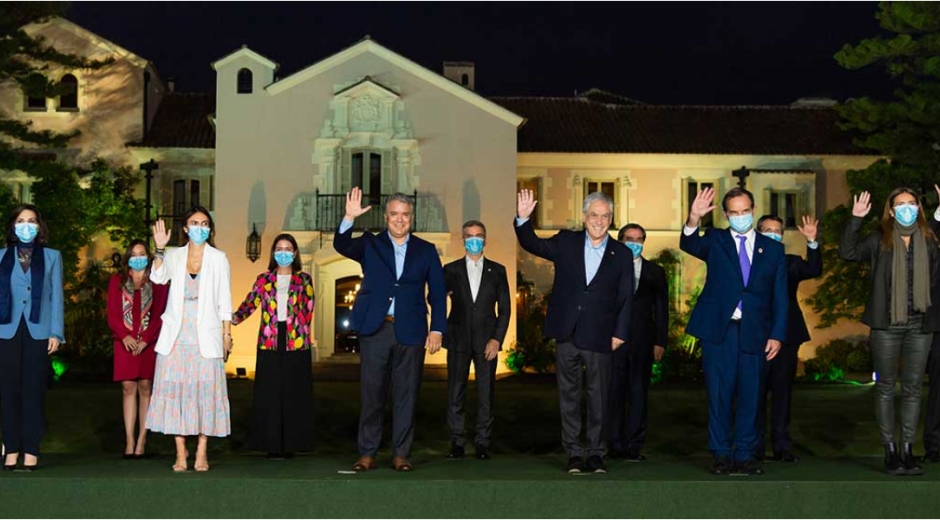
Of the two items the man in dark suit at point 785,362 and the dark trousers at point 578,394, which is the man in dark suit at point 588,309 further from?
the man in dark suit at point 785,362

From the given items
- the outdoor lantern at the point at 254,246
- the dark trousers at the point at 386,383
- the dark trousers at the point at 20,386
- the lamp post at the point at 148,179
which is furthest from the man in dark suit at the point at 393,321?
the lamp post at the point at 148,179

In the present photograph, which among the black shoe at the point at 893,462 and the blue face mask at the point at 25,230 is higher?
the blue face mask at the point at 25,230

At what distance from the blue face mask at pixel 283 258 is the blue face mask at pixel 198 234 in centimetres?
117

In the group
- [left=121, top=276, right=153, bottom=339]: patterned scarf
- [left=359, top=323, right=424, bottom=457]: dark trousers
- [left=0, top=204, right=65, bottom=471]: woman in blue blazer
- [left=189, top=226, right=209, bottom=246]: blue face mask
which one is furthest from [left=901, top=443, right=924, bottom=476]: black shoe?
[left=0, top=204, right=65, bottom=471]: woman in blue blazer

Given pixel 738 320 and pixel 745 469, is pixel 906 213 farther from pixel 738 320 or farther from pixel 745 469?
pixel 745 469

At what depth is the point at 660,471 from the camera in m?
9.23

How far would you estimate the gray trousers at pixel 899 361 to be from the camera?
31.3 ft

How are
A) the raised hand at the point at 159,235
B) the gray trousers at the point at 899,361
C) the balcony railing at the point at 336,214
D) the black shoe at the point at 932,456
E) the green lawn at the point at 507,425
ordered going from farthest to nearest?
the balcony railing at the point at 336,214 → the green lawn at the point at 507,425 → the black shoe at the point at 932,456 → the raised hand at the point at 159,235 → the gray trousers at the point at 899,361

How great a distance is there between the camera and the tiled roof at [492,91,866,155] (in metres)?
31.2

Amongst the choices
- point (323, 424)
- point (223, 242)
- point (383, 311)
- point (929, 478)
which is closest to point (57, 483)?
point (383, 311)

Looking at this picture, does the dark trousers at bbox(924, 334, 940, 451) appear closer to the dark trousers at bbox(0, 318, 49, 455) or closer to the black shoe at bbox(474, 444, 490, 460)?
the black shoe at bbox(474, 444, 490, 460)

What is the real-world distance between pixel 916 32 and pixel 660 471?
21182 mm

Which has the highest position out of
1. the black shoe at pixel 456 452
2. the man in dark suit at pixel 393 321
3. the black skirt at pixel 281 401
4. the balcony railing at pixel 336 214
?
the balcony railing at pixel 336 214

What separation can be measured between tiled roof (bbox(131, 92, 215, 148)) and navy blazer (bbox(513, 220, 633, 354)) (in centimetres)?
2090
